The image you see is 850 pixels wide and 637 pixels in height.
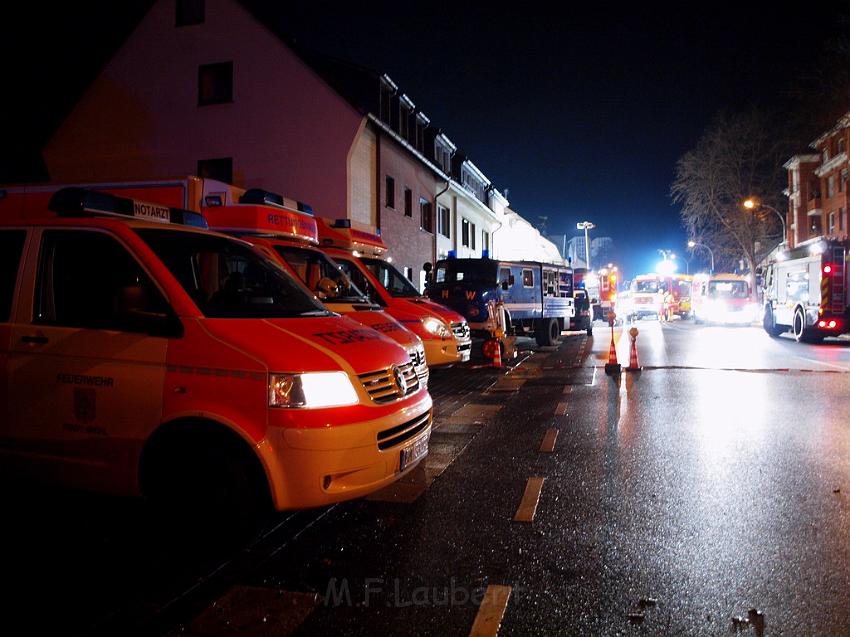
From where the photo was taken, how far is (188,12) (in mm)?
21500

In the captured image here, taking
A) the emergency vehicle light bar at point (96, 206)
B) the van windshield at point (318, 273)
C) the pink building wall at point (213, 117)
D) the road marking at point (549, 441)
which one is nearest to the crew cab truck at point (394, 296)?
the van windshield at point (318, 273)

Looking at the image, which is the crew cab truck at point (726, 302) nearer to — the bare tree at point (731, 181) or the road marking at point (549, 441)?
the bare tree at point (731, 181)

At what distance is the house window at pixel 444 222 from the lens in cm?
3102

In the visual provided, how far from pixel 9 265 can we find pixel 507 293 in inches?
537

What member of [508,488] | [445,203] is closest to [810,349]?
[508,488]

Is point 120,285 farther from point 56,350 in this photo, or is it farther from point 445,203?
point 445,203

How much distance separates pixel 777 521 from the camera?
4402 millimetres

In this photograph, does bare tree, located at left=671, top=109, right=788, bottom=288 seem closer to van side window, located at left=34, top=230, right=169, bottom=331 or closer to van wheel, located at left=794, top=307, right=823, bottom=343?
van wheel, located at left=794, top=307, right=823, bottom=343

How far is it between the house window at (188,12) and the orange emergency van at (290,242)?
1616 cm

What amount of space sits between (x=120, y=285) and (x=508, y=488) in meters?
3.34

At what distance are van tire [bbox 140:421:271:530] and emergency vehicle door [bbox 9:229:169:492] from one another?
0.15 meters

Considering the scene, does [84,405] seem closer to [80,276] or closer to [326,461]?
[80,276]

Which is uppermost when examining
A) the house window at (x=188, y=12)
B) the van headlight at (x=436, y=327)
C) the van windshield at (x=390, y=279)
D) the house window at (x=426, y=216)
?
the house window at (x=188, y=12)

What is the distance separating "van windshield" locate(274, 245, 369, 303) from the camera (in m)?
7.57
